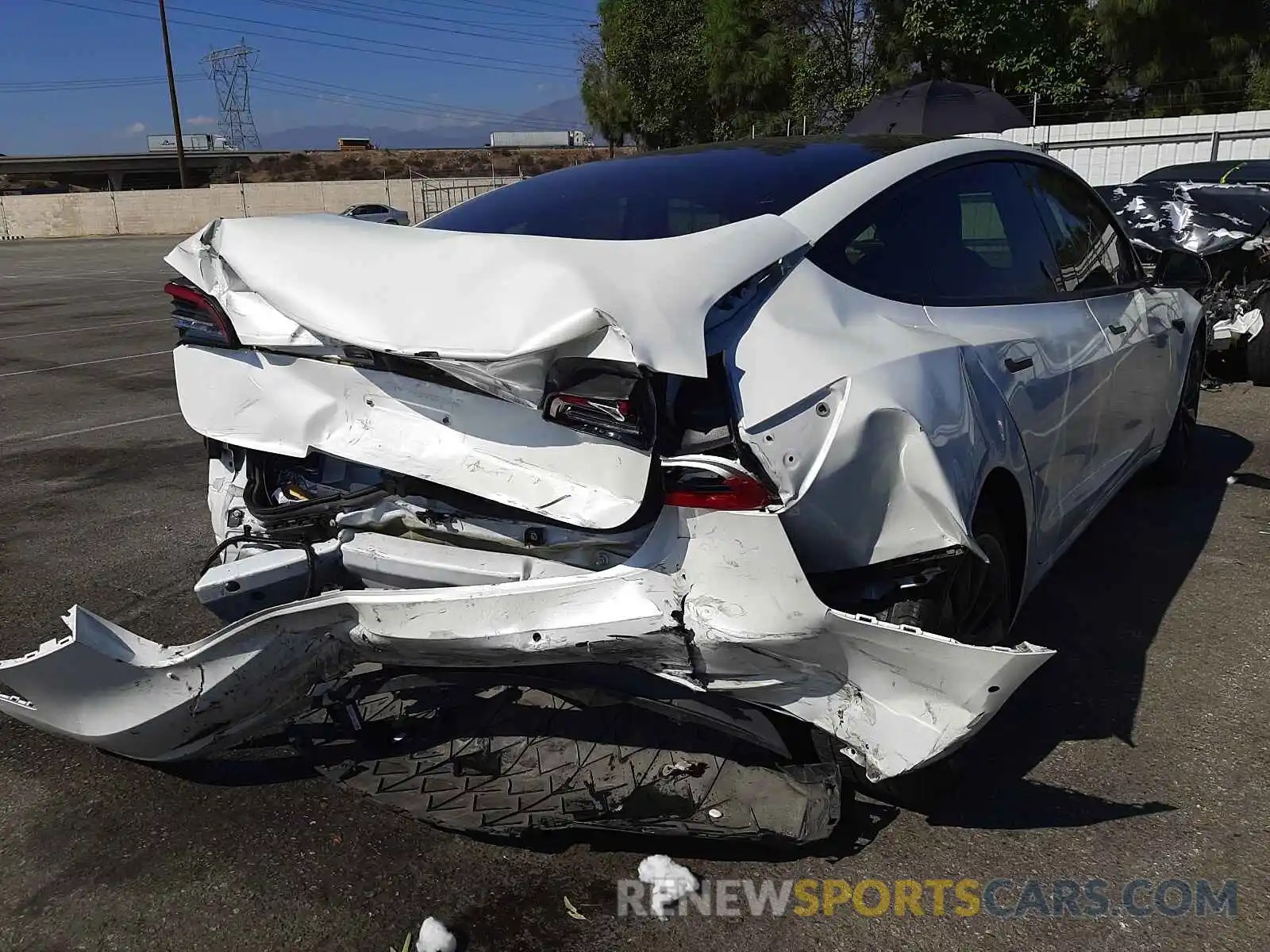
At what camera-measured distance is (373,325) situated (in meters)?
2.33

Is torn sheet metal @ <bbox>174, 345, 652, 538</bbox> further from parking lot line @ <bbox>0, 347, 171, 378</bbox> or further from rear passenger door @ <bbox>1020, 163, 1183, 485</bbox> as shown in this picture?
parking lot line @ <bbox>0, 347, 171, 378</bbox>

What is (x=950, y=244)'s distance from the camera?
3119mm

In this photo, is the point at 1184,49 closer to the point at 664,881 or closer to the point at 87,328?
the point at 87,328

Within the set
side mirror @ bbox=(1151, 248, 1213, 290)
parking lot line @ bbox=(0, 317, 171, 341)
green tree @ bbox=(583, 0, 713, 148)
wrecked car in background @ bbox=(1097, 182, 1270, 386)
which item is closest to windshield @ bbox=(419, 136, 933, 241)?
side mirror @ bbox=(1151, 248, 1213, 290)

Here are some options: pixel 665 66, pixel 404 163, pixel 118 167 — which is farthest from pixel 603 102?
pixel 118 167

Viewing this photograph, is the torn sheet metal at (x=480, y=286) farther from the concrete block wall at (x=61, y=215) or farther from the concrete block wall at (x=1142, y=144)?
the concrete block wall at (x=61, y=215)

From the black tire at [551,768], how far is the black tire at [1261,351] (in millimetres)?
6622

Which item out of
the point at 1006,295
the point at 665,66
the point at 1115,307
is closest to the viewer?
the point at 1006,295

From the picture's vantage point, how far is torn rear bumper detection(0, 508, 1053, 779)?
219 cm

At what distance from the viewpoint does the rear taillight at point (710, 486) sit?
221 centimetres

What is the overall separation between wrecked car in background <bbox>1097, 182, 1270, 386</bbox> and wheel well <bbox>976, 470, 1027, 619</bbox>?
5.50 meters

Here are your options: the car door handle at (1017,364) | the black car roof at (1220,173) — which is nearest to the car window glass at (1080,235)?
the car door handle at (1017,364)

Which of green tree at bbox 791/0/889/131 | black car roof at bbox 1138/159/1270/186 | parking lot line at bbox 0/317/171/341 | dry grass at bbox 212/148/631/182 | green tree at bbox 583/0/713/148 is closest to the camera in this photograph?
black car roof at bbox 1138/159/1270/186

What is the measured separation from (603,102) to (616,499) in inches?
1903
